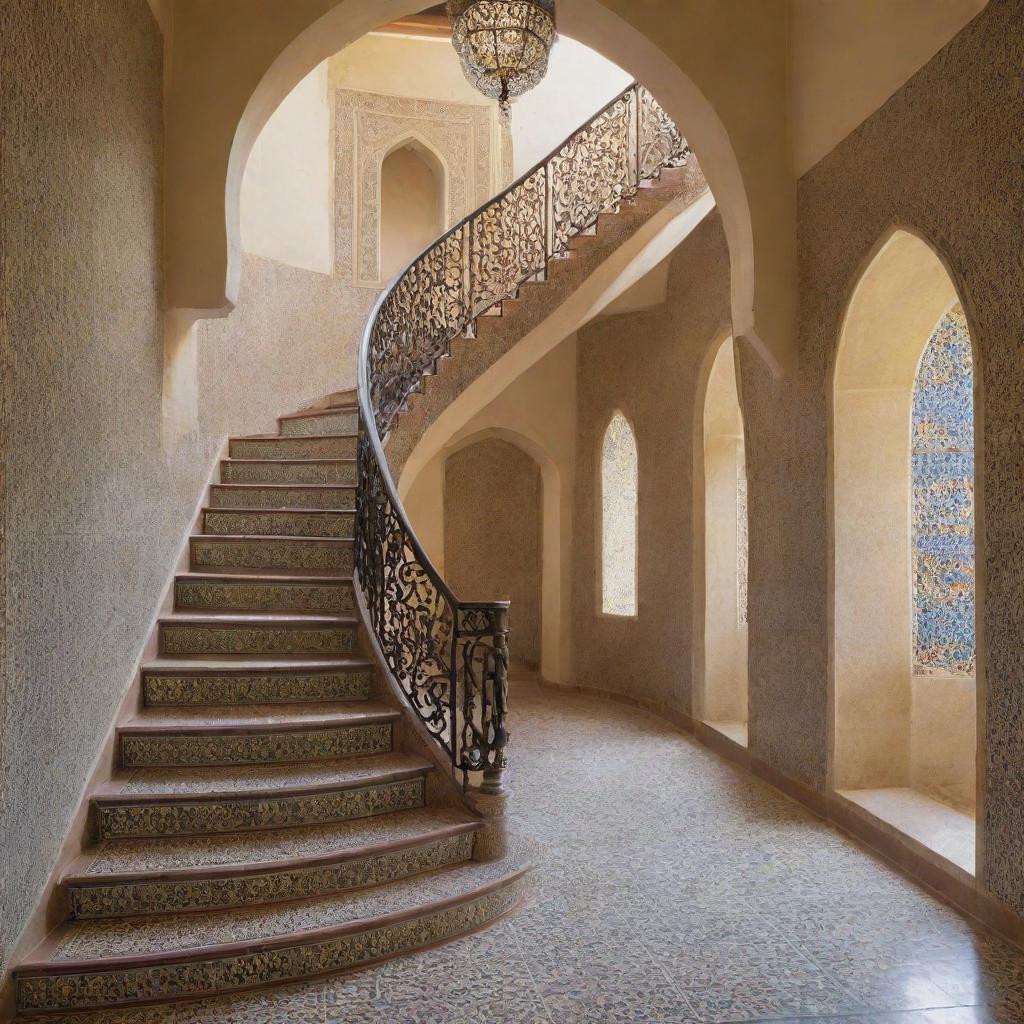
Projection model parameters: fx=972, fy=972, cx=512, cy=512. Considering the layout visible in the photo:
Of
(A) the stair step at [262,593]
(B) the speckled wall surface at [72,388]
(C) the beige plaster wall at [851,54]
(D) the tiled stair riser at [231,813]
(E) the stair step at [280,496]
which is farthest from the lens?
(E) the stair step at [280,496]

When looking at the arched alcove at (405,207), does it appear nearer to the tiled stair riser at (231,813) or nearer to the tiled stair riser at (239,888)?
the tiled stair riser at (231,813)

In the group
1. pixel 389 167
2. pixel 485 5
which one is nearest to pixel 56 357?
pixel 485 5

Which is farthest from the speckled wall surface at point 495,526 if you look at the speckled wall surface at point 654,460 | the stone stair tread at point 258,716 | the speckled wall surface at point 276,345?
the stone stair tread at point 258,716

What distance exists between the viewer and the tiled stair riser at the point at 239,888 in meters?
3.50

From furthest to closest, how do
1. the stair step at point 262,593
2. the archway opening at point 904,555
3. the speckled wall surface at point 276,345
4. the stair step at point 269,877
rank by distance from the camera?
the speckled wall surface at point 276,345, the stair step at point 262,593, the archway opening at point 904,555, the stair step at point 269,877

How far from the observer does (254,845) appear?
384 centimetres

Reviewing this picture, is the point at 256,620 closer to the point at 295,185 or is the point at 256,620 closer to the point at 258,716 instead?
the point at 258,716

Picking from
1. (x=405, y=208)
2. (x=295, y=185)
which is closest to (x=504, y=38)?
(x=295, y=185)

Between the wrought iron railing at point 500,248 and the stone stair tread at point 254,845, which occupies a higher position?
the wrought iron railing at point 500,248

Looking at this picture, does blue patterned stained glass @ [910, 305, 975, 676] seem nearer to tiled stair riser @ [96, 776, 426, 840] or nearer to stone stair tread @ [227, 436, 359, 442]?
tiled stair riser @ [96, 776, 426, 840]

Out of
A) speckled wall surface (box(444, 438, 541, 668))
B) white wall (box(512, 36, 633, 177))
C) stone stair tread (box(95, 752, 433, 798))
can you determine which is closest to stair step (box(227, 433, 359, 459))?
stone stair tread (box(95, 752, 433, 798))

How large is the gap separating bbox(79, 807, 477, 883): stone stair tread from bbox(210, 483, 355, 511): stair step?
2.74m

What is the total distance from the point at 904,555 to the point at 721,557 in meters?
2.71

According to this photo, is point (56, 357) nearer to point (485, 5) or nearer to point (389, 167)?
point (485, 5)
